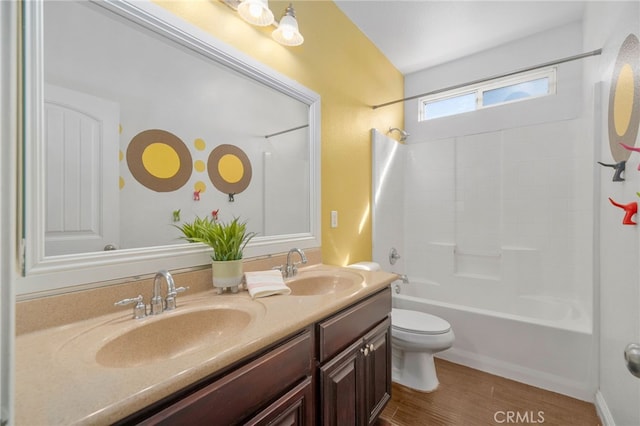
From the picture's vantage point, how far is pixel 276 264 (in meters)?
1.50

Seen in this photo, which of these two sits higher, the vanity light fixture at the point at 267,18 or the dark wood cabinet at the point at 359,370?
the vanity light fixture at the point at 267,18

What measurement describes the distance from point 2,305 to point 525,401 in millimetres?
2407

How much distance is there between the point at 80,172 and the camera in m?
0.89

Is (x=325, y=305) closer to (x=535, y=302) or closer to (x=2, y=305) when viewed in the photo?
(x=2, y=305)

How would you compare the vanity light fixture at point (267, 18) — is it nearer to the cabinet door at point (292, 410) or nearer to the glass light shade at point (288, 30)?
the glass light shade at point (288, 30)

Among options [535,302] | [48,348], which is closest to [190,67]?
[48,348]

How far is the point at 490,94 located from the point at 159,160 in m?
3.01

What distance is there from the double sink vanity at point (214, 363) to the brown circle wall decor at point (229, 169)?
1.54ft

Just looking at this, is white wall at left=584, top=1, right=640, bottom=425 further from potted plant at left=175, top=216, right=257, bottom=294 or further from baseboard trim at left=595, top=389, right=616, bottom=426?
potted plant at left=175, top=216, right=257, bottom=294

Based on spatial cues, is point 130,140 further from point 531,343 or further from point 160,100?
point 531,343

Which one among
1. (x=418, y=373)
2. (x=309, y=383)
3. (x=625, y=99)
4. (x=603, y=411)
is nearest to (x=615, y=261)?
(x=625, y=99)

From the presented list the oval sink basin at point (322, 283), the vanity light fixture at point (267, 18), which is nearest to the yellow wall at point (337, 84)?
the vanity light fixture at point (267, 18)

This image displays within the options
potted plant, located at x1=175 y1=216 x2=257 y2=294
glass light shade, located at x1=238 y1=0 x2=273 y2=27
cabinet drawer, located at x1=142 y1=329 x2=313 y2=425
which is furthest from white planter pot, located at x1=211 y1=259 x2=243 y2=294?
glass light shade, located at x1=238 y1=0 x2=273 y2=27

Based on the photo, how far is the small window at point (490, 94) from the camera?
2.49 meters
